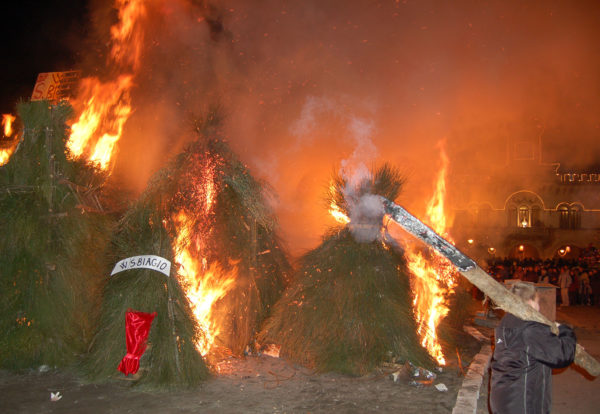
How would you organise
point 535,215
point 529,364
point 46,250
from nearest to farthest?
point 529,364 → point 46,250 → point 535,215

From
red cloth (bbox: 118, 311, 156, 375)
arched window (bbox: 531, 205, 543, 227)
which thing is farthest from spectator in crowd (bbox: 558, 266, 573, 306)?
arched window (bbox: 531, 205, 543, 227)

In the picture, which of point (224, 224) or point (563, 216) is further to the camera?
point (563, 216)

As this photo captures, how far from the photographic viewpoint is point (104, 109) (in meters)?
8.25

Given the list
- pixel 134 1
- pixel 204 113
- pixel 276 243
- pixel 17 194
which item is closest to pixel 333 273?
pixel 276 243

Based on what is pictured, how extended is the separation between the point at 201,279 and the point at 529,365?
457 centimetres

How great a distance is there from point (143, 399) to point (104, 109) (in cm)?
545

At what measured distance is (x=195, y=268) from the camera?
6.46 m

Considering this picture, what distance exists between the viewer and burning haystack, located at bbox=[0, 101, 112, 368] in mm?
5762

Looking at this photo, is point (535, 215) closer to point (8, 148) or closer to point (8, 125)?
point (8, 125)

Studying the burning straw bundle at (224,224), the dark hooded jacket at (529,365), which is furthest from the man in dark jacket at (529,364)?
the burning straw bundle at (224,224)

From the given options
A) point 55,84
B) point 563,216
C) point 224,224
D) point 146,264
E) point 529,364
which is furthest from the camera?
point 563,216

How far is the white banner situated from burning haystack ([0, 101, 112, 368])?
707mm

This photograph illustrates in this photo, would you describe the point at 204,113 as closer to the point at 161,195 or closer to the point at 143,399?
the point at 161,195

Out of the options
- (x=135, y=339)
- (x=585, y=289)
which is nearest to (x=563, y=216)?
(x=585, y=289)
